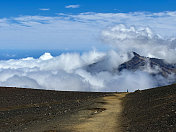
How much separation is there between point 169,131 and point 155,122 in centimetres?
402

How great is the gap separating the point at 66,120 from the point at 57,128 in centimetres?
494

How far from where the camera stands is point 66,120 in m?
29.8

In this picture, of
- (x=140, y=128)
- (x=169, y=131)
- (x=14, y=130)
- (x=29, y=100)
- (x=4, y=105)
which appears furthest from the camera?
(x=29, y=100)

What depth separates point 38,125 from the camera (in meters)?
26.8

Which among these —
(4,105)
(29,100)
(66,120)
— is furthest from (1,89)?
(66,120)

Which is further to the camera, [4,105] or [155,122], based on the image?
[4,105]

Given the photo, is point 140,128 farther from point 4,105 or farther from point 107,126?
point 4,105

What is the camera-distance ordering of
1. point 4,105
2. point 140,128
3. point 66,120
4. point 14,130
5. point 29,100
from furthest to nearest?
point 29,100 < point 4,105 < point 66,120 < point 14,130 < point 140,128

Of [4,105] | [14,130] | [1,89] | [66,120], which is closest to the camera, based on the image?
[14,130]

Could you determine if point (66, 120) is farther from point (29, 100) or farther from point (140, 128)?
point (29, 100)

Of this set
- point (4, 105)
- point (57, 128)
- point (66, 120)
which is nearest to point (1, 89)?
point (4, 105)

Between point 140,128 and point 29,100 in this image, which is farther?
point 29,100

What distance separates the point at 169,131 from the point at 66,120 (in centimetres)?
1365

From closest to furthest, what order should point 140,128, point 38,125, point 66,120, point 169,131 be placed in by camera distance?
point 169,131, point 140,128, point 38,125, point 66,120
